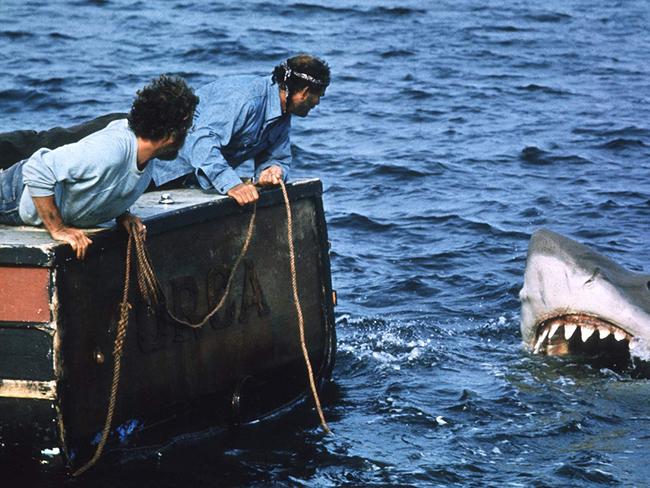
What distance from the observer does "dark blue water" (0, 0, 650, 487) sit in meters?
5.66

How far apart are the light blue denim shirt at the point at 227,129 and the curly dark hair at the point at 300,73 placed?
63mm

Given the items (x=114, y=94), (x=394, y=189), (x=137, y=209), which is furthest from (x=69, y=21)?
(x=137, y=209)

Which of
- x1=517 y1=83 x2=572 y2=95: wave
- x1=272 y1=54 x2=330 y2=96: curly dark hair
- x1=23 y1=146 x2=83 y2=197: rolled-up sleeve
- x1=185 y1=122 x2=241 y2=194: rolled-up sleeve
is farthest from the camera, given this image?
x1=517 y1=83 x2=572 y2=95: wave

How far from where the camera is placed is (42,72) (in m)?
14.8

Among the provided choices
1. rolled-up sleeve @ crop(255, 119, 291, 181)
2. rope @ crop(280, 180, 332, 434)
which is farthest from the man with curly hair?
rolled-up sleeve @ crop(255, 119, 291, 181)

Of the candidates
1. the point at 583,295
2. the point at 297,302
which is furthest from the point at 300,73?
the point at 583,295

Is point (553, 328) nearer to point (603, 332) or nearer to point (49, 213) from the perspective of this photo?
point (603, 332)

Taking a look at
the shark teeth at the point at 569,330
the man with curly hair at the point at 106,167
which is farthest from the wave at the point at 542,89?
the man with curly hair at the point at 106,167

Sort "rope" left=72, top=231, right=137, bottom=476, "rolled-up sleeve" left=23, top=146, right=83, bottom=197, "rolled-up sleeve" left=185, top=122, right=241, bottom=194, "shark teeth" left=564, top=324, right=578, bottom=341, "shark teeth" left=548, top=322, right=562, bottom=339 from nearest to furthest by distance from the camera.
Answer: "rolled-up sleeve" left=23, top=146, right=83, bottom=197, "rope" left=72, top=231, right=137, bottom=476, "rolled-up sleeve" left=185, top=122, right=241, bottom=194, "shark teeth" left=564, top=324, right=578, bottom=341, "shark teeth" left=548, top=322, right=562, bottom=339

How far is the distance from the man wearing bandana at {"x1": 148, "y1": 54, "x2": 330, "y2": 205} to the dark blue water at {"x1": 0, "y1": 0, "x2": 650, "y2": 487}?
1.26 meters

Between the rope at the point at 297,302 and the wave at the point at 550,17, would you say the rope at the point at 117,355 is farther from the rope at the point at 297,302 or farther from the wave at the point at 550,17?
the wave at the point at 550,17

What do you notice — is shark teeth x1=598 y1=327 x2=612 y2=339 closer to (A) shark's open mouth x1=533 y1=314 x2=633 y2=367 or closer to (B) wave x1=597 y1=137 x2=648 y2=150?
(A) shark's open mouth x1=533 y1=314 x2=633 y2=367

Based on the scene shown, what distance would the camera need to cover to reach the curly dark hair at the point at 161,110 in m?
4.66

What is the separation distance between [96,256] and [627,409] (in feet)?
9.62
